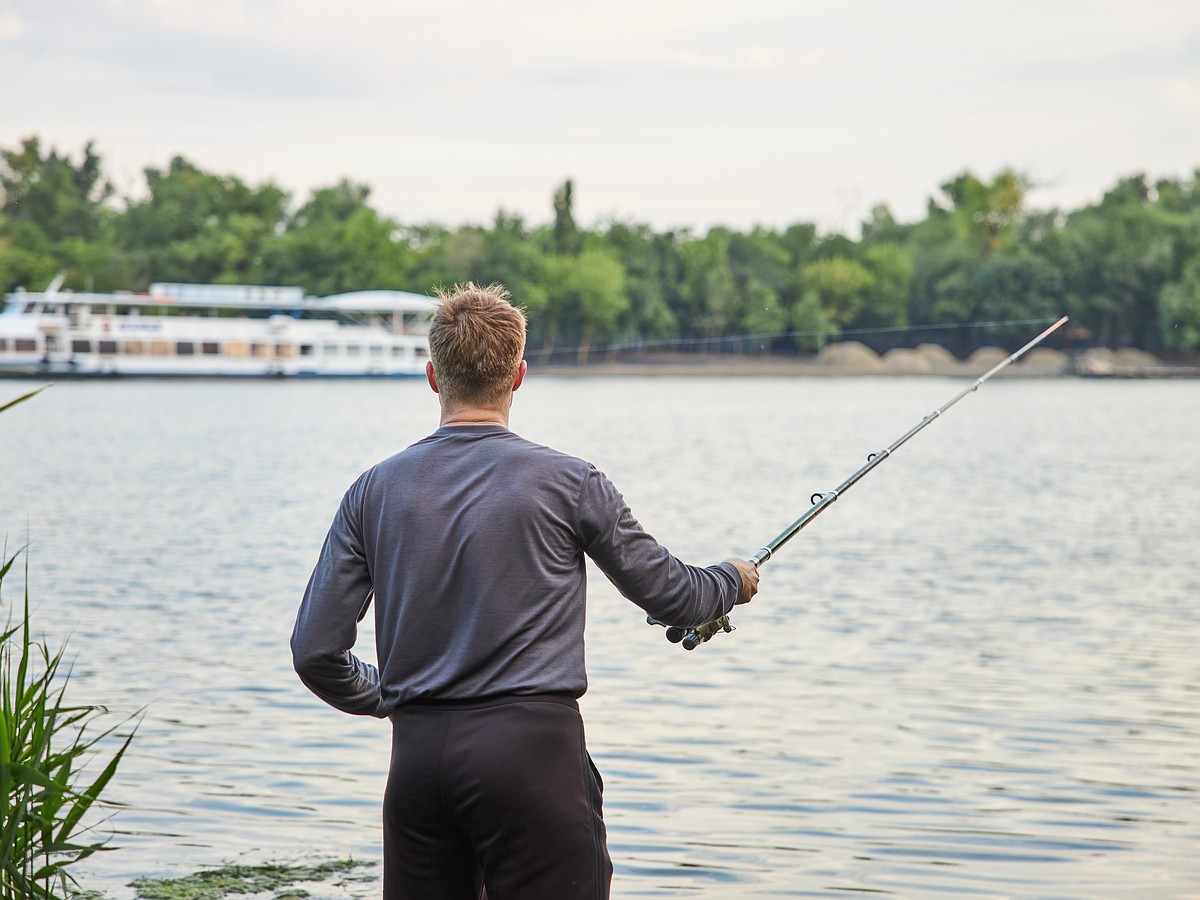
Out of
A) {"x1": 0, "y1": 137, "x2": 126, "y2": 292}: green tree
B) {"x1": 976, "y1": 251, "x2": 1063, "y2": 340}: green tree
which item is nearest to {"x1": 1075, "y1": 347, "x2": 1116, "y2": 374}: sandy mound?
{"x1": 976, "y1": 251, "x2": 1063, "y2": 340}: green tree

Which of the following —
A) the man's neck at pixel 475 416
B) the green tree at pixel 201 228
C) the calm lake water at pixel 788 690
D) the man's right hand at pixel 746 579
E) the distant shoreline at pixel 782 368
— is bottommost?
the calm lake water at pixel 788 690

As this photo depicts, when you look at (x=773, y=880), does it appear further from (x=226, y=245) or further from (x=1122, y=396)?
(x=226, y=245)

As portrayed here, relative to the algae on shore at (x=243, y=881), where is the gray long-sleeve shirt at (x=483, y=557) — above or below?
above

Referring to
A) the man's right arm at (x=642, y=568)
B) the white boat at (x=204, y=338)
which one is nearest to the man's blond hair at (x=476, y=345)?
the man's right arm at (x=642, y=568)

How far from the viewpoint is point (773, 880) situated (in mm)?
7023

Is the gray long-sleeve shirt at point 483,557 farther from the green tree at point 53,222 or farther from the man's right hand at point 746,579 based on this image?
the green tree at point 53,222

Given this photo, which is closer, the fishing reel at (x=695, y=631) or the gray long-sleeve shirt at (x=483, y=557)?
the gray long-sleeve shirt at (x=483, y=557)

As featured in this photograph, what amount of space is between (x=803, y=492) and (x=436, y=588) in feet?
85.6

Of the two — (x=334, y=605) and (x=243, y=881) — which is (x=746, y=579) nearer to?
(x=334, y=605)

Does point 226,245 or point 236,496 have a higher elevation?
point 226,245

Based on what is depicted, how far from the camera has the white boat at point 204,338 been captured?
8275cm

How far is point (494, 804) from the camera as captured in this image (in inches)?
130

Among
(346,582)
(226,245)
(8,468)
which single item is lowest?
(8,468)

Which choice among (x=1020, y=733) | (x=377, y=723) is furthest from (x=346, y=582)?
(x=1020, y=733)
